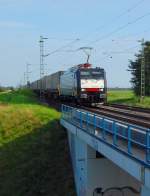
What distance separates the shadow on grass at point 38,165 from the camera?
2909 cm

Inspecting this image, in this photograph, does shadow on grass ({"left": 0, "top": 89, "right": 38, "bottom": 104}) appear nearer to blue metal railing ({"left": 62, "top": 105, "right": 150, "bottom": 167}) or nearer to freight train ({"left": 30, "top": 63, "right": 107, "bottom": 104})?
freight train ({"left": 30, "top": 63, "right": 107, "bottom": 104})

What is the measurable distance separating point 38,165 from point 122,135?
15.7 m

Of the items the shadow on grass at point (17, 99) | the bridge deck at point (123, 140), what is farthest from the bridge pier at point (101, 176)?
the shadow on grass at point (17, 99)

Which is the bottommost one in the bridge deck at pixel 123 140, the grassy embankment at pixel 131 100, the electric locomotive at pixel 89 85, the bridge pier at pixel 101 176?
the bridge pier at pixel 101 176

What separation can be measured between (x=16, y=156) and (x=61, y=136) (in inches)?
132

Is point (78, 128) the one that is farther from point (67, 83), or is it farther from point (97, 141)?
point (67, 83)

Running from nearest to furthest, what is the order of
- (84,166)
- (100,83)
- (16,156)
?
(84,166) → (16,156) → (100,83)

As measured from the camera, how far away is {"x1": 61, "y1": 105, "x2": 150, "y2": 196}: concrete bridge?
50.7 ft

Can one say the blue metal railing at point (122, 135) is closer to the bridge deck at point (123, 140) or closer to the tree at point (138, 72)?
the bridge deck at point (123, 140)

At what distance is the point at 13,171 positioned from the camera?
33062 millimetres

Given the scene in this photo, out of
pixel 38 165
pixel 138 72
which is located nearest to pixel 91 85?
pixel 38 165

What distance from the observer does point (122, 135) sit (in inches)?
700

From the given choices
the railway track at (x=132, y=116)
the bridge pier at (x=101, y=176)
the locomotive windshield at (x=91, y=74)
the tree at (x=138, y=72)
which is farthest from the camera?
the tree at (x=138, y=72)

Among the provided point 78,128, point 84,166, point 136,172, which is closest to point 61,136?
point 78,128
